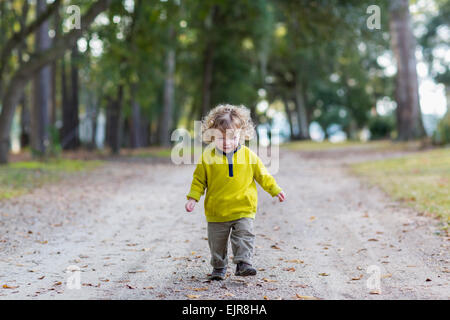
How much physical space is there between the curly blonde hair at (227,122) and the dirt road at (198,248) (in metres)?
1.32

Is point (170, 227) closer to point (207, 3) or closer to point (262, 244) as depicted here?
point (262, 244)

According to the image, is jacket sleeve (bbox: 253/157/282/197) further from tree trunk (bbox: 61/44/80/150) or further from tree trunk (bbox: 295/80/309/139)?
tree trunk (bbox: 295/80/309/139)

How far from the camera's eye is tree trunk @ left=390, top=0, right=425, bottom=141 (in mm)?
23547

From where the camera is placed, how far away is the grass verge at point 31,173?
10.8 metres

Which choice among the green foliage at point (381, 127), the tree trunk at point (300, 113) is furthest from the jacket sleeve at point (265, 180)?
the tree trunk at point (300, 113)

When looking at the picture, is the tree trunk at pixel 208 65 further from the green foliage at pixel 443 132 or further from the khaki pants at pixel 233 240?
the khaki pants at pixel 233 240

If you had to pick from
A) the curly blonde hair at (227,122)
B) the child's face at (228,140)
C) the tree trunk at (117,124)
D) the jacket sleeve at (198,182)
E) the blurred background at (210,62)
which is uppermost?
the blurred background at (210,62)

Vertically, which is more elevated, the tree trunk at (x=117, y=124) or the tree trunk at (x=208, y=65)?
the tree trunk at (x=208, y=65)

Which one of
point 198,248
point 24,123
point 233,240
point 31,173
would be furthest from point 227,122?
point 24,123

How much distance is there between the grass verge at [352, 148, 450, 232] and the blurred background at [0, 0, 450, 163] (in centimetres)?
429

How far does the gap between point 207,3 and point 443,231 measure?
482 inches
